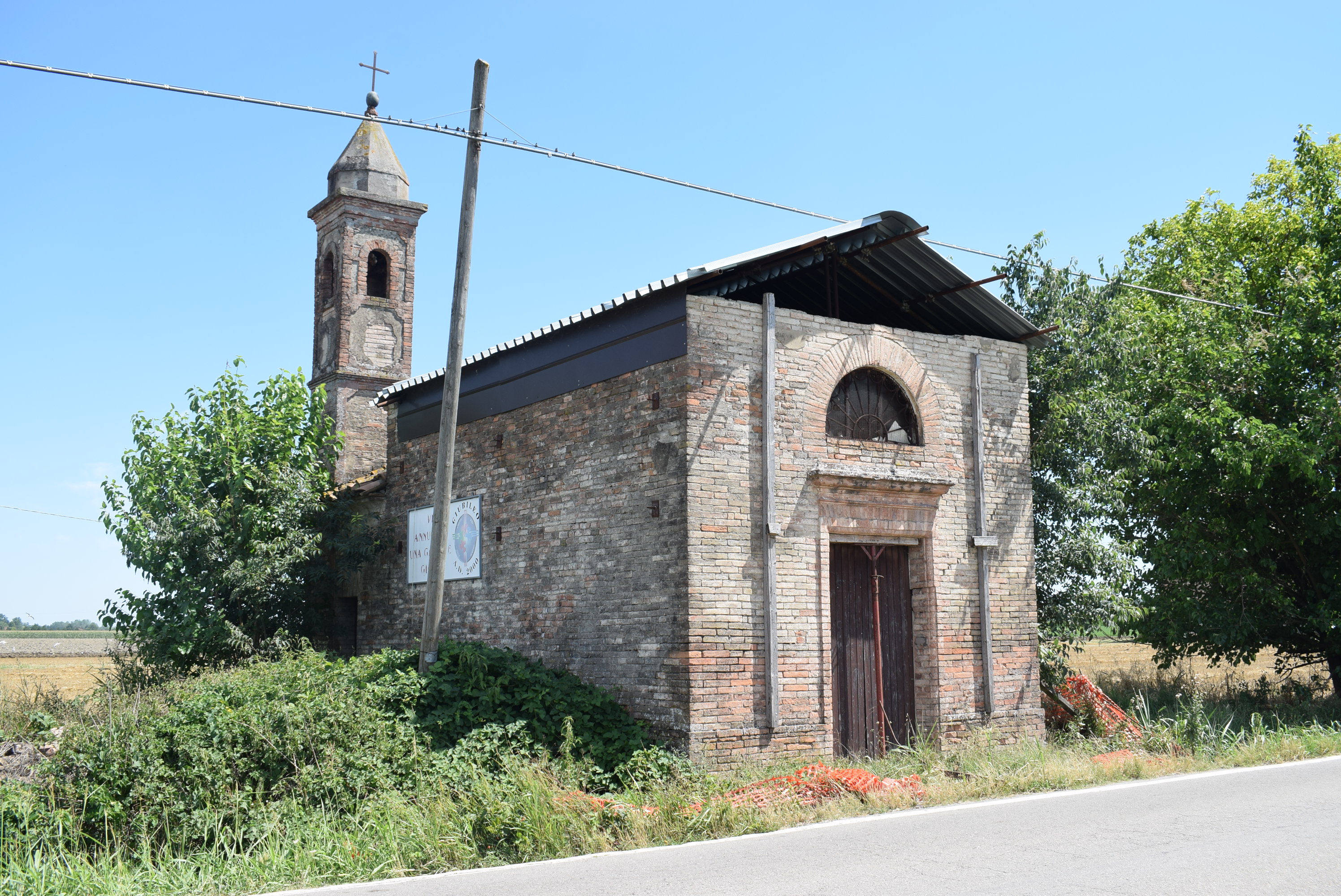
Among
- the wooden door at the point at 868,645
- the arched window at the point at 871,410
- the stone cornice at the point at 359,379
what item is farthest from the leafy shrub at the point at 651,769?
the stone cornice at the point at 359,379

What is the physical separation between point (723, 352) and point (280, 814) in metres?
6.08

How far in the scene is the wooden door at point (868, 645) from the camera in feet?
36.7

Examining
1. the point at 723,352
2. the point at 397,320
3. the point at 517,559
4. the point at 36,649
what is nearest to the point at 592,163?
the point at 723,352

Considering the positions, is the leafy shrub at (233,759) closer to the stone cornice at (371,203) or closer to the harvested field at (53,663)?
the harvested field at (53,663)

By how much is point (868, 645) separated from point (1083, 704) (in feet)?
12.7

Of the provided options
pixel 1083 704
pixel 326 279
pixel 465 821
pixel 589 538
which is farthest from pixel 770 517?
pixel 326 279

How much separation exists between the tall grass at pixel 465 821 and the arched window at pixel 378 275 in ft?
35.6

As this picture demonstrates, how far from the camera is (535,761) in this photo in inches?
381

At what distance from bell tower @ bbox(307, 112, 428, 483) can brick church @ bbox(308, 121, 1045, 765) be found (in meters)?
5.71

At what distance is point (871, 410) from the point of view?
12.1 m

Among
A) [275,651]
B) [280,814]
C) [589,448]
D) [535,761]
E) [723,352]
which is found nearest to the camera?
[280,814]

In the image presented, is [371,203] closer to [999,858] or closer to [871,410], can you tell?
[871,410]

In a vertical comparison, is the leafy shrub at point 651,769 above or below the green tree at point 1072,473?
below

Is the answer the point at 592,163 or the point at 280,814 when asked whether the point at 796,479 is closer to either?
the point at 592,163
